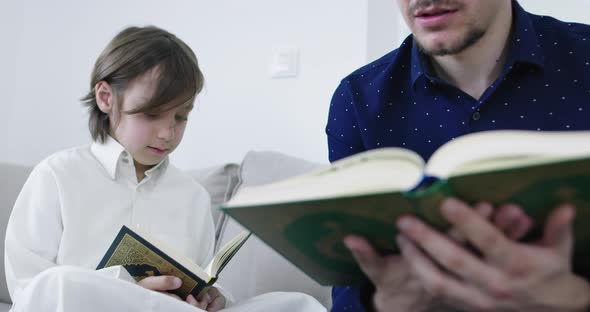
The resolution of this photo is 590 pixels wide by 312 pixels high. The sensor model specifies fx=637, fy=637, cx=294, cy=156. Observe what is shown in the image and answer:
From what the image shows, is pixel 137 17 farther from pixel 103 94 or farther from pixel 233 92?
pixel 103 94

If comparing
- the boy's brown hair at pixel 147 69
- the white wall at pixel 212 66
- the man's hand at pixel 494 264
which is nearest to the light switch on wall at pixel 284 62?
the white wall at pixel 212 66

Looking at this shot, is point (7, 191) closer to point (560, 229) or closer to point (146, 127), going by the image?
point (146, 127)

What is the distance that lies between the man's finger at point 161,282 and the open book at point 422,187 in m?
0.57

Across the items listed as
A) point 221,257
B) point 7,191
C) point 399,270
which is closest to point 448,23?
point 399,270

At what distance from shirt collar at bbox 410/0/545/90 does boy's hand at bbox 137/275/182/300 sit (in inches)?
21.6

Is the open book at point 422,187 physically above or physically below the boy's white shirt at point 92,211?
above

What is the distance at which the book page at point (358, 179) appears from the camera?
0.52m

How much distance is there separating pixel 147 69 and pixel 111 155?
23 centimetres

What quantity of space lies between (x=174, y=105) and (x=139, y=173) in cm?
21

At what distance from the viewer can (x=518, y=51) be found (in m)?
0.98

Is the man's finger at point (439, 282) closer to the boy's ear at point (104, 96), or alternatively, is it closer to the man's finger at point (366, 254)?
the man's finger at point (366, 254)

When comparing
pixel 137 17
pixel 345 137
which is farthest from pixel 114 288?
pixel 137 17

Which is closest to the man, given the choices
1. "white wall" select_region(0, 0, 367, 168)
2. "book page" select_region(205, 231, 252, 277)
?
"book page" select_region(205, 231, 252, 277)

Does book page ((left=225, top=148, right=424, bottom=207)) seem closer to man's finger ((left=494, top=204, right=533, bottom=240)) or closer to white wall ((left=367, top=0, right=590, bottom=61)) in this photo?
man's finger ((left=494, top=204, right=533, bottom=240))
